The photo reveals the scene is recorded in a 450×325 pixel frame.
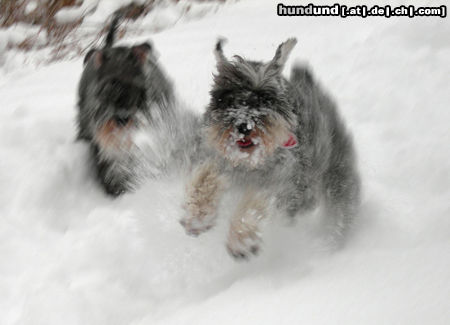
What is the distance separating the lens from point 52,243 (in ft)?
8.88

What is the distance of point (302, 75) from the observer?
2617 mm

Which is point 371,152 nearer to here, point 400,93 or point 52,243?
point 400,93

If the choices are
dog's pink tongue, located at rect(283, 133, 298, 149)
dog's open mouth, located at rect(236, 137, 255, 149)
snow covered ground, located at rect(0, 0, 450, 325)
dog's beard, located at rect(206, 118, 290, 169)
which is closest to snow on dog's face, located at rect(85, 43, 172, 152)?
snow covered ground, located at rect(0, 0, 450, 325)

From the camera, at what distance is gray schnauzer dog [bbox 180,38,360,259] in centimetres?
221

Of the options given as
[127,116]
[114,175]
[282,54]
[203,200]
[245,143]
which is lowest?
[114,175]

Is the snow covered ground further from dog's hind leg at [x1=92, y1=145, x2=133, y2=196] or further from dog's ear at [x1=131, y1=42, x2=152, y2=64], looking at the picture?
dog's ear at [x1=131, y1=42, x2=152, y2=64]

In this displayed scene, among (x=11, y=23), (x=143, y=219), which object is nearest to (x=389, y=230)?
(x=143, y=219)

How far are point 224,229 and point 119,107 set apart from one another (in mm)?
877

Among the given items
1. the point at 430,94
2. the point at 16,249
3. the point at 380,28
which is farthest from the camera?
the point at 380,28

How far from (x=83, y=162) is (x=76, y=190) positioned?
188 millimetres

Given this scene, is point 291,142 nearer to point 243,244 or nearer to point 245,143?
point 245,143

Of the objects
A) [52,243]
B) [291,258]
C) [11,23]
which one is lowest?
[11,23]

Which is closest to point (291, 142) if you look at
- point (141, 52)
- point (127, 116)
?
point (127, 116)

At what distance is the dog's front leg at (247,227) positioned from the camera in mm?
2316
